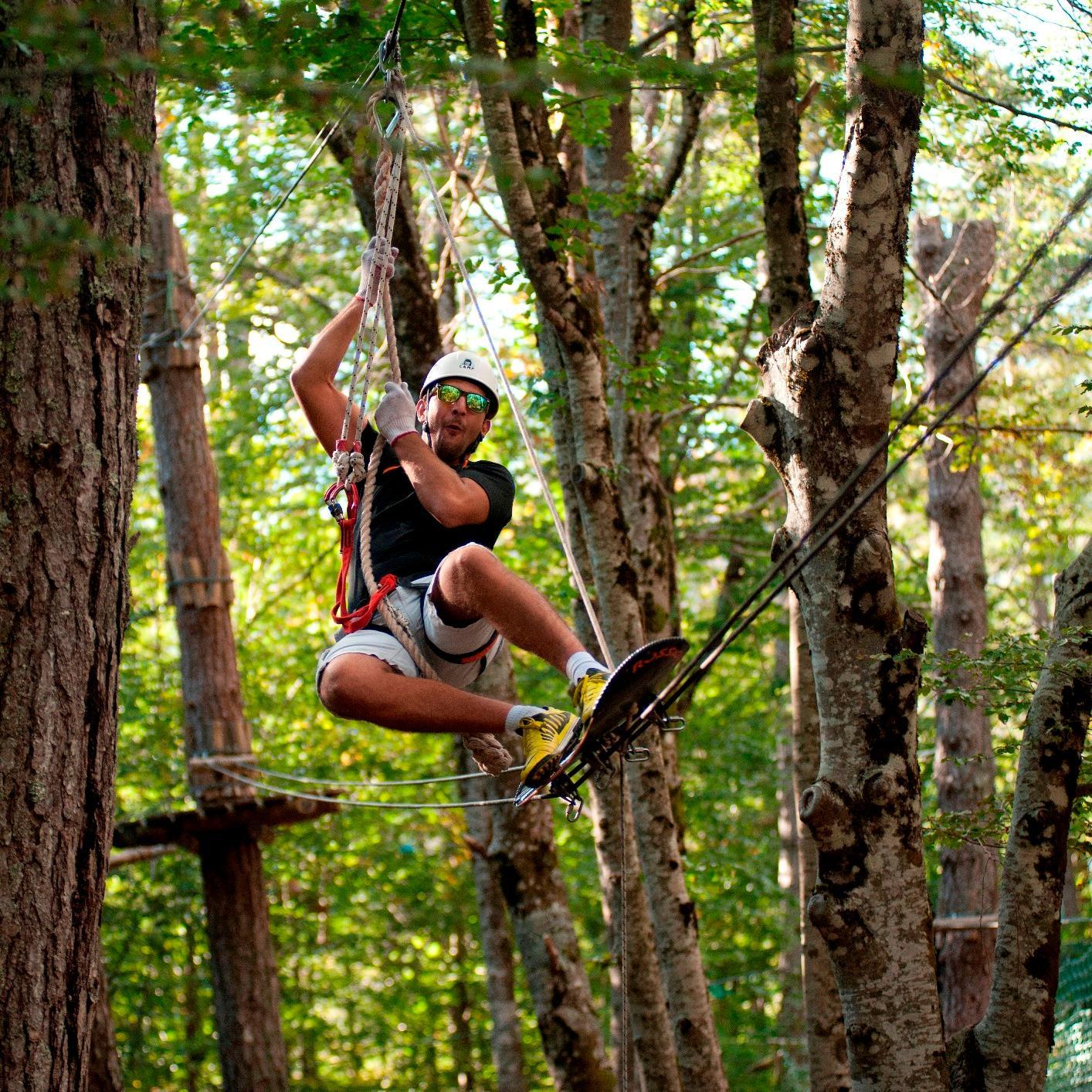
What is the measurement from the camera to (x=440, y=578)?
12.6 ft

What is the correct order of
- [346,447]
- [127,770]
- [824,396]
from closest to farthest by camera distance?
[824,396]
[346,447]
[127,770]

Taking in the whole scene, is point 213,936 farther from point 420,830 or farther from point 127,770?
point 420,830

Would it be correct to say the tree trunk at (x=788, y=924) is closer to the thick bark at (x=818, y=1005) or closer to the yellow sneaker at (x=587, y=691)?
the thick bark at (x=818, y=1005)

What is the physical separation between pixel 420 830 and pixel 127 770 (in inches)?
116

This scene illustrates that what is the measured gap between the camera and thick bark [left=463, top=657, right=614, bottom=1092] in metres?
7.11

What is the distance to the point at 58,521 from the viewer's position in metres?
3.12

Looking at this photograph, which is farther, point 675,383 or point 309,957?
point 309,957

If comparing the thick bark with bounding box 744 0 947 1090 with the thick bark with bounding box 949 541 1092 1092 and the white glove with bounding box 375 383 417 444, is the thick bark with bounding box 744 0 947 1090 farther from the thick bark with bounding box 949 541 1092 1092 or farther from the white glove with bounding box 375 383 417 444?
the white glove with bounding box 375 383 417 444

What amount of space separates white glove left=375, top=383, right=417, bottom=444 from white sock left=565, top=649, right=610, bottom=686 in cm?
87

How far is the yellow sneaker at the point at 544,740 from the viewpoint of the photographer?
3.52 m

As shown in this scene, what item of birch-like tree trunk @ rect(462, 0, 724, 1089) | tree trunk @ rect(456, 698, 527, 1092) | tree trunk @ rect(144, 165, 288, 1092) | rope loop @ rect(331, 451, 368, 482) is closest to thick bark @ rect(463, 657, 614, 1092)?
birch-like tree trunk @ rect(462, 0, 724, 1089)

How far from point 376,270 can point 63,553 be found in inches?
70.9

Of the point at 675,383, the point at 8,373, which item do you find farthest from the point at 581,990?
the point at 8,373

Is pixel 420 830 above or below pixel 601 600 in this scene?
below
